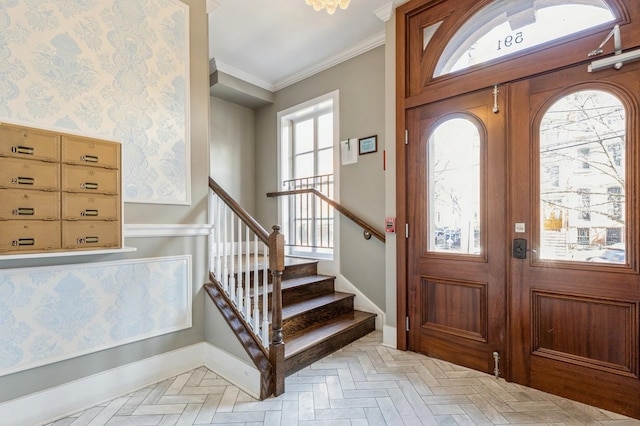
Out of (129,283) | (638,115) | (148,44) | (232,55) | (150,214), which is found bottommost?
(129,283)

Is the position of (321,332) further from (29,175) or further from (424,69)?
(424,69)

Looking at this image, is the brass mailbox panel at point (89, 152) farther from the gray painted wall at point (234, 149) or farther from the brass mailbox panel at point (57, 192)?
the gray painted wall at point (234, 149)

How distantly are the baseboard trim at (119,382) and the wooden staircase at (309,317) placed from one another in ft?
0.90

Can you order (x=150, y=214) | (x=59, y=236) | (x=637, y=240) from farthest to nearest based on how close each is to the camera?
1. (x=150, y=214)
2. (x=637, y=240)
3. (x=59, y=236)

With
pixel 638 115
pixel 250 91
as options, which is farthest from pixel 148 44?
pixel 638 115

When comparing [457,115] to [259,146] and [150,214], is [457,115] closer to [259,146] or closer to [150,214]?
[150,214]

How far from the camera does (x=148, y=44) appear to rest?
7.55 feet

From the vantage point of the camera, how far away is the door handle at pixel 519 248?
7.12ft

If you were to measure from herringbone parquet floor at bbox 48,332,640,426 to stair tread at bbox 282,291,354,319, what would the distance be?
1.71 ft

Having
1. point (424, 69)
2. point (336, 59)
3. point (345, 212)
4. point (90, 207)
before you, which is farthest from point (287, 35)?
point (90, 207)

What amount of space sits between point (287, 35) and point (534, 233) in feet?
10.1

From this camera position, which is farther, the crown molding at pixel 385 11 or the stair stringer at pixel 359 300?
the stair stringer at pixel 359 300

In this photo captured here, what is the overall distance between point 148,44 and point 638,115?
3.31m

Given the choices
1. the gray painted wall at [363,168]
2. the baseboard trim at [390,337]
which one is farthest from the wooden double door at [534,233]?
the gray painted wall at [363,168]
